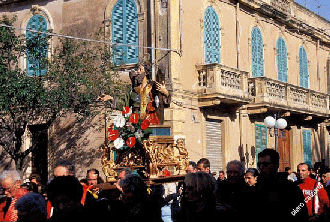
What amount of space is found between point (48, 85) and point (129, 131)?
7576mm

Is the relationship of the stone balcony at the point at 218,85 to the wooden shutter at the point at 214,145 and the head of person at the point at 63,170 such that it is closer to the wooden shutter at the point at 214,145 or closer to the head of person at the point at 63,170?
the wooden shutter at the point at 214,145

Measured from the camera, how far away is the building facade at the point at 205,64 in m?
17.8

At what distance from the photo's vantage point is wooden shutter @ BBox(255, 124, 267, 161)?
2191cm

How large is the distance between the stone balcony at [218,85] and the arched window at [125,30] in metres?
2.31

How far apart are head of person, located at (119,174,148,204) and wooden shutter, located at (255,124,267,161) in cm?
1674

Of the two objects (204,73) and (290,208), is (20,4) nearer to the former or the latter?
(204,73)

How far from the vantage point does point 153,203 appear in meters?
5.48

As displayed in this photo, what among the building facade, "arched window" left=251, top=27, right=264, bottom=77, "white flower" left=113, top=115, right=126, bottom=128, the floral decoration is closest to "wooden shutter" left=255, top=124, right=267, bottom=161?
the building facade

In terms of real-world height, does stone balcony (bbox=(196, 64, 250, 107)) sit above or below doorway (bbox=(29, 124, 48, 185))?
above

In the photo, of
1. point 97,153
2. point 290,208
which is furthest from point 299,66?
point 290,208

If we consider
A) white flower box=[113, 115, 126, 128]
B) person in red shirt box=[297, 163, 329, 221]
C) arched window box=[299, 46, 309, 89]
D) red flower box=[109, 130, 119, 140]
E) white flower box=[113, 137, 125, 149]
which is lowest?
person in red shirt box=[297, 163, 329, 221]

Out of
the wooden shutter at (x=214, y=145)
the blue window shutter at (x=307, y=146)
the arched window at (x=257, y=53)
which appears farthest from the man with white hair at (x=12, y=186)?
the blue window shutter at (x=307, y=146)

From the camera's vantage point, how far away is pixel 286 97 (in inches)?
888

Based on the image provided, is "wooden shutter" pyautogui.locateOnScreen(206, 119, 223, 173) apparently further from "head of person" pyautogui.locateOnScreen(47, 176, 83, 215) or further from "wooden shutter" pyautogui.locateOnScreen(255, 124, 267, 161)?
"head of person" pyautogui.locateOnScreen(47, 176, 83, 215)
